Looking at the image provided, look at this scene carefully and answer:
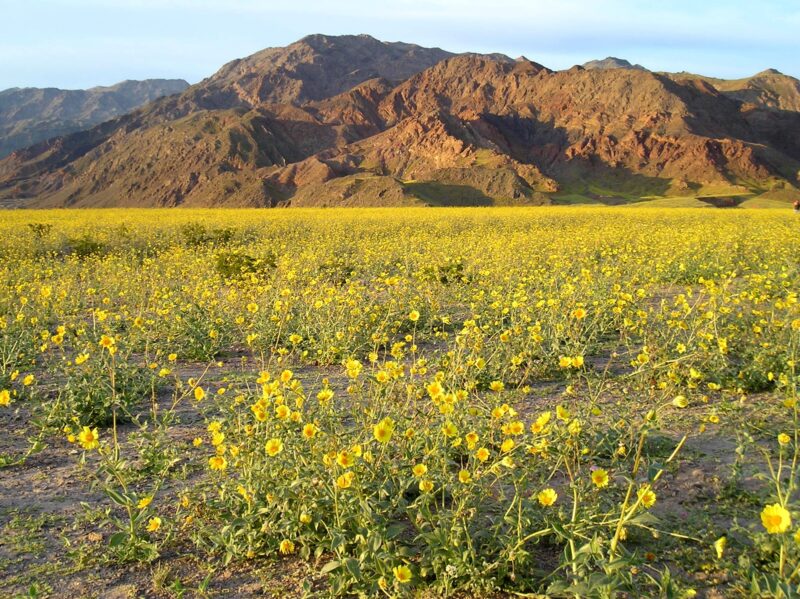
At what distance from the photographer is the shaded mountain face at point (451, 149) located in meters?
66.1

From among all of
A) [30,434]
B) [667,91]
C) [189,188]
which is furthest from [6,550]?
[667,91]

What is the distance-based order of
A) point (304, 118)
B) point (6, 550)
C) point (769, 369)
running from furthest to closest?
point (304, 118)
point (769, 369)
point (6, 550)

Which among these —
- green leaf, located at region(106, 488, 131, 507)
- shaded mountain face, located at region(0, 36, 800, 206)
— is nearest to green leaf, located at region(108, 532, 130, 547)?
green leaf, located at region(106, 488, 131, 507)

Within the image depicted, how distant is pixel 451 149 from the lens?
7600 centimetres

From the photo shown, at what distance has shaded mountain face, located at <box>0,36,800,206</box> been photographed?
66125 millimetres

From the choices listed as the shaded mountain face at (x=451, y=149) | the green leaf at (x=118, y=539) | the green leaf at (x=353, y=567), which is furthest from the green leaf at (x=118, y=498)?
the shaded mountain face at (x=451, y=149)

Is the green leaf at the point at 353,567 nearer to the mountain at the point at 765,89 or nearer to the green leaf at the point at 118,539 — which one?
the green leaf at the point at 118,539

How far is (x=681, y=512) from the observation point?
10.0ft

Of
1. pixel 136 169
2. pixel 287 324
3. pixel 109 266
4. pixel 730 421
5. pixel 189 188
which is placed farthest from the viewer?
pixel 136 169

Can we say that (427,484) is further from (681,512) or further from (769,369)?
(769,369)

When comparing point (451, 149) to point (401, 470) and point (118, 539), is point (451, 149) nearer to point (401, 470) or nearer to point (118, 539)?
point (401, 470)

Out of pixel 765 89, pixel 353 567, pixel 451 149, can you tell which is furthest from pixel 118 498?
pixel 765 89

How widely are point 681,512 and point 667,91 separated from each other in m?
111

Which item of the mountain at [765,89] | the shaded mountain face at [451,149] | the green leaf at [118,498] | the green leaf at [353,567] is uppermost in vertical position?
the mountain at [765,89]
